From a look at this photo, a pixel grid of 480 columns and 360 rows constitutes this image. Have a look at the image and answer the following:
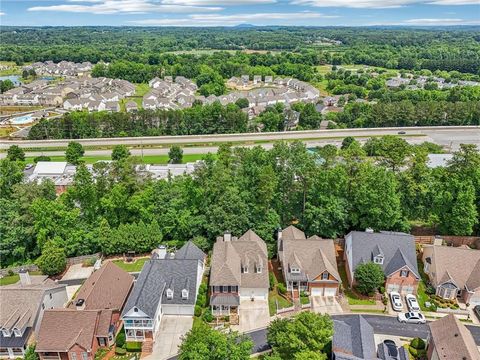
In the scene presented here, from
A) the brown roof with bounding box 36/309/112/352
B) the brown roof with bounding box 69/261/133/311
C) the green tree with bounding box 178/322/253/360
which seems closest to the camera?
the green tree with bounding box 178/322/253/360

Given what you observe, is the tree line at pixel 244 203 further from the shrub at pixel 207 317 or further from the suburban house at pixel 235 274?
the shrub at pixel 207 317

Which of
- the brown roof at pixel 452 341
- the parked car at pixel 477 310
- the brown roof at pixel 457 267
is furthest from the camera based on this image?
the brown roof at pixel 457 267

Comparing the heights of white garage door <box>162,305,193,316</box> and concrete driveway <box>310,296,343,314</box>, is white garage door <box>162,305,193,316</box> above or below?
above

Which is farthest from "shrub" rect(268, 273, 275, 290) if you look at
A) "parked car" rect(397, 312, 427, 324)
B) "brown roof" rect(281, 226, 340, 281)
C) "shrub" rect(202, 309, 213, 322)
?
"parked car" rect(397, 312, 427, 324)

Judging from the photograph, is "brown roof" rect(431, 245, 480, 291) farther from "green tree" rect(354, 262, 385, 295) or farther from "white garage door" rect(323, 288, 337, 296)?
"white garage door" rect(323, 288, 337, 296)

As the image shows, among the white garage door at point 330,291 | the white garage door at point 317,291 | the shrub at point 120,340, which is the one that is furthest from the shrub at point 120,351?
the white garage door at point 330,291

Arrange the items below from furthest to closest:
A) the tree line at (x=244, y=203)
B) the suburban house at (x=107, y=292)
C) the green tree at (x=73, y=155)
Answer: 1. the green tree at (x=73, y=155)
2. the tree line at (x=244, y=203)
3. the suburban house at (x=107, y=292)

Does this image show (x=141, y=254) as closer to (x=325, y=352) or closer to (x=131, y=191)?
(x=131, y=191)
